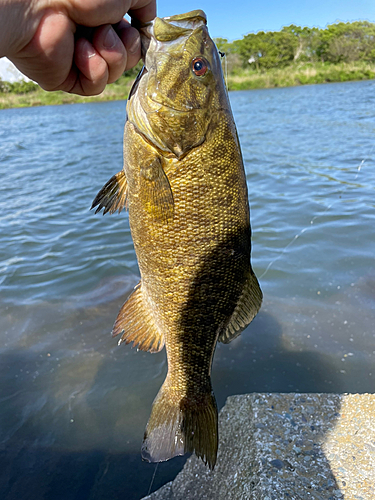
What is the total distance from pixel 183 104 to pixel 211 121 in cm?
16

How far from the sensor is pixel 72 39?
193 centimetres

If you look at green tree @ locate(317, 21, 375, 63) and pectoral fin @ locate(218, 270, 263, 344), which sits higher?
green tree @ locate(317, 21, 375, 63)

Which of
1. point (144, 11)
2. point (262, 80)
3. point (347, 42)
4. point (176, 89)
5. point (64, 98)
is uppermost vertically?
point (347, 42)

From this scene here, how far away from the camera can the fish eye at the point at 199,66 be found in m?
1.84

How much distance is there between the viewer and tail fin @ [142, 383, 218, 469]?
2033mm

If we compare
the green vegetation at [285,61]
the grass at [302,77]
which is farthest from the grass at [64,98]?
the grass at [302,77]

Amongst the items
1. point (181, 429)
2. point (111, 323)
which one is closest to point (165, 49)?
point (181, 429)

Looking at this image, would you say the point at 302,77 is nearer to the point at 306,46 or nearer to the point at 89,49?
the point at 306,46

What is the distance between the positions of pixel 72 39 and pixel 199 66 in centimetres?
68

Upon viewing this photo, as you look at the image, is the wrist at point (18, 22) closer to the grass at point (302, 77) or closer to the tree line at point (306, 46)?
the grass at point (302, 77)

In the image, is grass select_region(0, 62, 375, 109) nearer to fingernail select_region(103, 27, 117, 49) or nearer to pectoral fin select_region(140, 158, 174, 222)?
fingernail select_region(103, 27, 117, 49)

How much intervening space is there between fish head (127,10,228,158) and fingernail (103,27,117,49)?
0.92 ft

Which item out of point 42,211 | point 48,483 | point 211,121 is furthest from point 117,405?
point 42,211

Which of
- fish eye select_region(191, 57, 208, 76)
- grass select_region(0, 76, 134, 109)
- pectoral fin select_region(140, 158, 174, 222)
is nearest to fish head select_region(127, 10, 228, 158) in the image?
fish eye select_region(191, 57, 208, 76)
